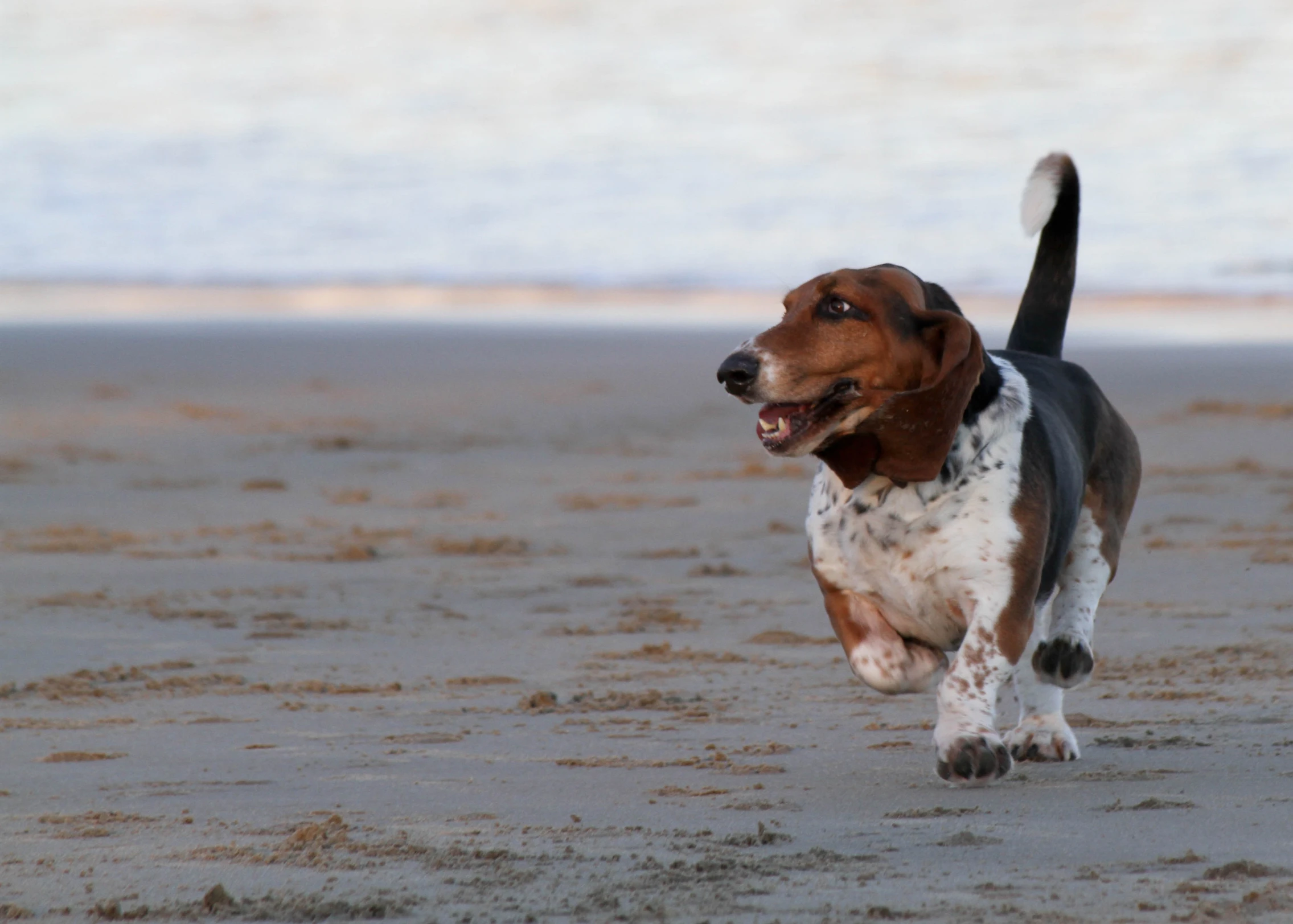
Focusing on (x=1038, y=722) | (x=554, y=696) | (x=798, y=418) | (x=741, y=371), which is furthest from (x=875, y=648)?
(x=554, y=696)

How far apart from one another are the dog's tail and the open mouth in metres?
1.41

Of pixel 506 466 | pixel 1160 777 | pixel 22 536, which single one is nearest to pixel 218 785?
pixel 1160 777

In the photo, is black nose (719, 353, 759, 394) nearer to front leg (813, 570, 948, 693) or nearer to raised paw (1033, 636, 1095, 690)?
front leg (813, 570, 948, 693)

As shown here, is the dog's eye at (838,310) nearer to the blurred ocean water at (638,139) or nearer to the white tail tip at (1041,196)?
the white tail tip at (1041,196)

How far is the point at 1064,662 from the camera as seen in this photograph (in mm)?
4375

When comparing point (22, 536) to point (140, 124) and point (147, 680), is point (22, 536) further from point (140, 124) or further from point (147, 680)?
point (140, 124)

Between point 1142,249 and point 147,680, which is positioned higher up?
point 1142,249

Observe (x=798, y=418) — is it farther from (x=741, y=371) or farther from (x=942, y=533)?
(x=942, y=533)

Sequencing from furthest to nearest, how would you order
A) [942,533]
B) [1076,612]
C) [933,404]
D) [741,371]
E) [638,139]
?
[638,139], [1076,612], [942,533], [933,404], [741,371]

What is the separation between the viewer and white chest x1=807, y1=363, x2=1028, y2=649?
4.04 meters

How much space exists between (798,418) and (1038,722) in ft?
3.65

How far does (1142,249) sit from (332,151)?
1241 centimetres

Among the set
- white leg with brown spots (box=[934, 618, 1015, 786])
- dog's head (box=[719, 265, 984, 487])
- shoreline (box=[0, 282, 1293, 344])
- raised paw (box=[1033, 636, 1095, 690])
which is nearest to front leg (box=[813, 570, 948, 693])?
white leg with brown spots (box=[934, 618, 1015, 786])

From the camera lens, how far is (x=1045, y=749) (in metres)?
4.39
